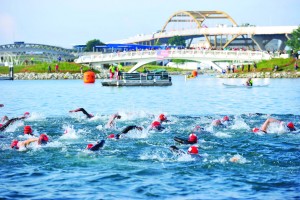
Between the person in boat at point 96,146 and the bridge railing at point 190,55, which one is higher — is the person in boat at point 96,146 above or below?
below

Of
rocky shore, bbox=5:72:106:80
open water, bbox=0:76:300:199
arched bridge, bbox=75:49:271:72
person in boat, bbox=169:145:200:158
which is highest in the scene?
arched bridge, bbox=75:49:271:72

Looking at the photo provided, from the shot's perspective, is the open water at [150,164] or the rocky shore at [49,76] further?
the rocky shore at [49,76]

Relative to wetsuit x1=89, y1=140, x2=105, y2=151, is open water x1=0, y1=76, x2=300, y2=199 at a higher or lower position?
lower

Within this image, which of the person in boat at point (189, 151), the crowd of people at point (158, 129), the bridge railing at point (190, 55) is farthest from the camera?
the bridge railing at point (190, 55)

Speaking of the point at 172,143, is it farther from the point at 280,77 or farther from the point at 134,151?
the point at 280,77

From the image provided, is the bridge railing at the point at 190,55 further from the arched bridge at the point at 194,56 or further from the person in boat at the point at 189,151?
the person in boat at the point at 189,151

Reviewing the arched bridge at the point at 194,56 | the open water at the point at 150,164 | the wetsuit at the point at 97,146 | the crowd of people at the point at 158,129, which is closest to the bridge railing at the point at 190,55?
the arched bridge at the point at 194,56

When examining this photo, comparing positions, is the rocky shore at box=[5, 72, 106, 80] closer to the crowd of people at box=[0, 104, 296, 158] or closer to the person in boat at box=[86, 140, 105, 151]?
the crowd of people at box=[0, 104, 296, 158]

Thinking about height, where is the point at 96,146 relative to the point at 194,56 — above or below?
below

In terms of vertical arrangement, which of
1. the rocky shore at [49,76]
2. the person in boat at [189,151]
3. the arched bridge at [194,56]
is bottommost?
the person in boat at [189,151]

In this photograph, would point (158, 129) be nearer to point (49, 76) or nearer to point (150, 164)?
point (150, 164)

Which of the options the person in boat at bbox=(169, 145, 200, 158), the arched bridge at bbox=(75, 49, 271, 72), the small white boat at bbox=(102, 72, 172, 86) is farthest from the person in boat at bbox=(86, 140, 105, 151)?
the arched bridge at bbox=(75, 49, 271, 72)

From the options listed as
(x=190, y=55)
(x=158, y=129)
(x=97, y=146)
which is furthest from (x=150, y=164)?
(x=190, y=55)

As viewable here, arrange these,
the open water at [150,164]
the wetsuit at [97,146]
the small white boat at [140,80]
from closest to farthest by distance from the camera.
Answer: the open water at [150,164] < the wetsuit at [97,146] < the small white boat at [140,80]
